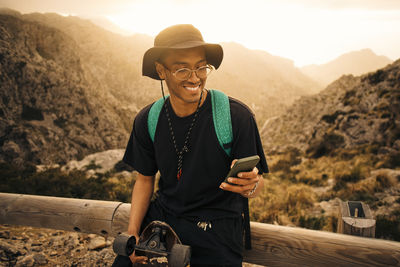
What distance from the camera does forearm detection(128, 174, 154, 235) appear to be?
199 cm

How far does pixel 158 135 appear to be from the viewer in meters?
1.90

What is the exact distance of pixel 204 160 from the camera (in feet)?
5.67

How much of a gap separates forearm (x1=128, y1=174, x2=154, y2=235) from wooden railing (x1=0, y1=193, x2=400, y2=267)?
31cm

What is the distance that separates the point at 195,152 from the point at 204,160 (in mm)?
87

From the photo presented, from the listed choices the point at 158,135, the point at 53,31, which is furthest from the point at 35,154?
the point at 53,31

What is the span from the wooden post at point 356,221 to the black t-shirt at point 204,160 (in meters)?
0.83

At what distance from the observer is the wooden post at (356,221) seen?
1.87 m

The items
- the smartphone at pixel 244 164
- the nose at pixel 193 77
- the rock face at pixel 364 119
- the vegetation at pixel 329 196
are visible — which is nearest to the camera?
the smartphone at pixel 244 164

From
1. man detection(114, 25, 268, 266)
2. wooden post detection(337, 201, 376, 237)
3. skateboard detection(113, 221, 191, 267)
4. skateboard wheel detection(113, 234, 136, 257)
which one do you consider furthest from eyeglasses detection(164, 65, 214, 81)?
wooden post detection(337, 201, 376, 237)

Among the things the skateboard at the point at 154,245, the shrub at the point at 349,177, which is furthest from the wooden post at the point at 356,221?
Result: the shrub at the point at 349,177

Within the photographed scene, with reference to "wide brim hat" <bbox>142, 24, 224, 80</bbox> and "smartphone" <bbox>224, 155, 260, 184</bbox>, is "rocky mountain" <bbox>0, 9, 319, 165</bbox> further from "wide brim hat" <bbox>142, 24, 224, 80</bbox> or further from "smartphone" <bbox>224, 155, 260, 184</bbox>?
"smartphone" <bbox>224, 155, 260, 184</bbox>

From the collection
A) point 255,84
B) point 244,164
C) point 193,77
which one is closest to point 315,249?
point 244,164

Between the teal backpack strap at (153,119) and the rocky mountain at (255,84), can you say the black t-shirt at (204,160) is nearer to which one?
the teal backpack strap at (153,119)

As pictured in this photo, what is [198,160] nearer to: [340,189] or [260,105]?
[340,189]
